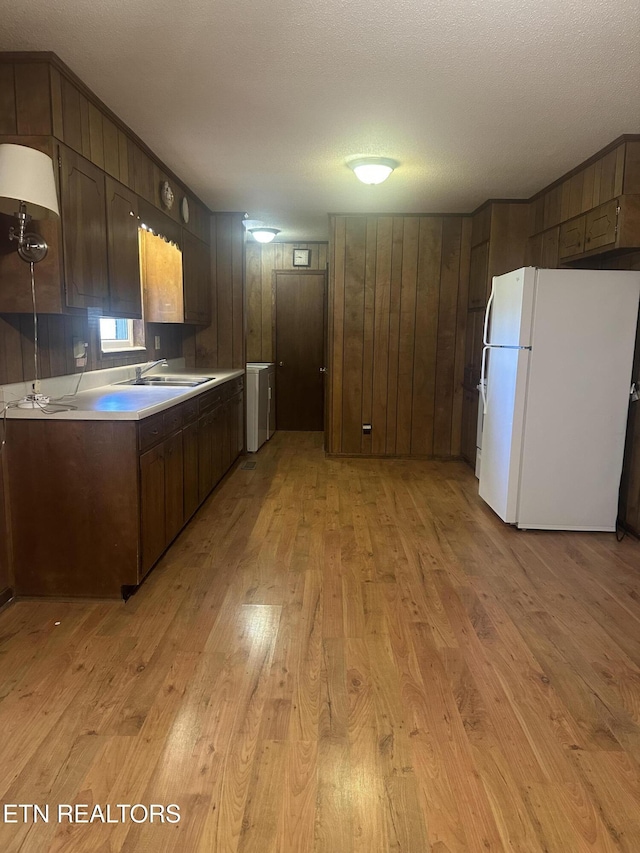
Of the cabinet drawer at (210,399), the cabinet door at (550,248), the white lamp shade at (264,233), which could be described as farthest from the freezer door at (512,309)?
the white lamp shade at (264,233)

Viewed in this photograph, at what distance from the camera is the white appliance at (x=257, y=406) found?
20.2 ft

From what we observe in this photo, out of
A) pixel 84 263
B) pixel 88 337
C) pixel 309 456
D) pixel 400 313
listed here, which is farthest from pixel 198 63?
pixel 309 456

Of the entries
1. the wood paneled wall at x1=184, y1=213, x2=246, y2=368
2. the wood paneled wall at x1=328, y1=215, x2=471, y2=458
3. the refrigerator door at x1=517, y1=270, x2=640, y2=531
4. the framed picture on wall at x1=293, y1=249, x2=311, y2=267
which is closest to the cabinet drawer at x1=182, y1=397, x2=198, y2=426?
the wood paneled wall at x1=184, y1=213, x2=246, y2=368

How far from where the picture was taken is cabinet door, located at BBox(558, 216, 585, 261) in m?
4.01

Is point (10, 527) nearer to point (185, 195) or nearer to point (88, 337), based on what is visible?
point (88, 337)

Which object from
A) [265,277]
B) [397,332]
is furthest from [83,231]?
[265,277]

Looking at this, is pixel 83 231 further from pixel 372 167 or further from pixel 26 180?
pixel 372 167

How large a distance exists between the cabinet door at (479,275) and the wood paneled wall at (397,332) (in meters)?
0.11

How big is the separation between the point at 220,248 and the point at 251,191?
1.00 m

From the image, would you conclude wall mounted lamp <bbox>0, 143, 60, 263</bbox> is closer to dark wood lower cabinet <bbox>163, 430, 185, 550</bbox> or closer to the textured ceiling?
the textured ceiling

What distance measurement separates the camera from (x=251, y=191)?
490 cm

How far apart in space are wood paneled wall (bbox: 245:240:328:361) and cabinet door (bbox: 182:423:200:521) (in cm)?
378

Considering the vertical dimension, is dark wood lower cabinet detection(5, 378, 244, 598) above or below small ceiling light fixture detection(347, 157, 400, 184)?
below

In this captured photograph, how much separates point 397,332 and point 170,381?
2510 millimetres
